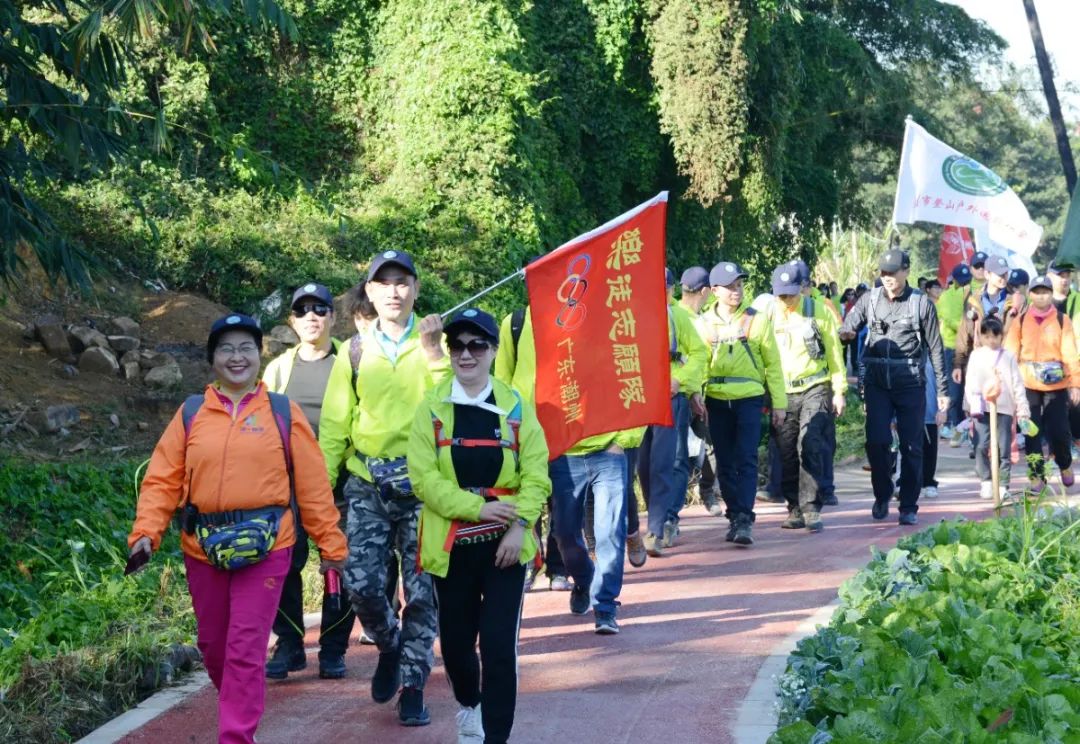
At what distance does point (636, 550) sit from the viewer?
33.4 feet

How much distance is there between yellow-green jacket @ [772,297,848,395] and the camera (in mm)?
12391

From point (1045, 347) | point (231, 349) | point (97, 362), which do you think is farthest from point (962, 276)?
point (231, 349)

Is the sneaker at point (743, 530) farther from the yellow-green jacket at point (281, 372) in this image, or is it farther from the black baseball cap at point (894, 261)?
the yellow-green jacket at point (281, 372)

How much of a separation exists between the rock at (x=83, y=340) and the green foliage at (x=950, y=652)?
998 cm

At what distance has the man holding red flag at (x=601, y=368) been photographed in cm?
820

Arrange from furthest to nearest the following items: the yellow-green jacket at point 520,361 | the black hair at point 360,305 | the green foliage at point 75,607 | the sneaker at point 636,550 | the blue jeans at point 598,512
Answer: the sneaker at point 636,550 → the yellow-green jacket at point 520,361 → the blue jeans at point 598,512 → the black hair at point 360,305 → the green foliage at point 75,607

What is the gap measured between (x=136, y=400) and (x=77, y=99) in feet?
18.1

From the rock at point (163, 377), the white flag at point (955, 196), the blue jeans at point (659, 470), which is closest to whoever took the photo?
the blue jeans at point (659, 470)

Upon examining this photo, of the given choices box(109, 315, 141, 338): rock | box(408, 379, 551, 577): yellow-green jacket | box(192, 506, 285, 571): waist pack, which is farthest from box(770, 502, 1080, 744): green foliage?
box(109, 315, 141, 338): rock

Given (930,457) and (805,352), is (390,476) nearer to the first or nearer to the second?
(805,352)

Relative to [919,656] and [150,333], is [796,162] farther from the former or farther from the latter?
[919,656]

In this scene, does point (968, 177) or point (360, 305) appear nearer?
point (360, 305)

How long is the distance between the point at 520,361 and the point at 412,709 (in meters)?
2.45

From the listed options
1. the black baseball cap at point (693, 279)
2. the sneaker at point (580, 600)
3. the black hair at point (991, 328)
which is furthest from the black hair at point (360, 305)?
the black hair at point (991, 328)
